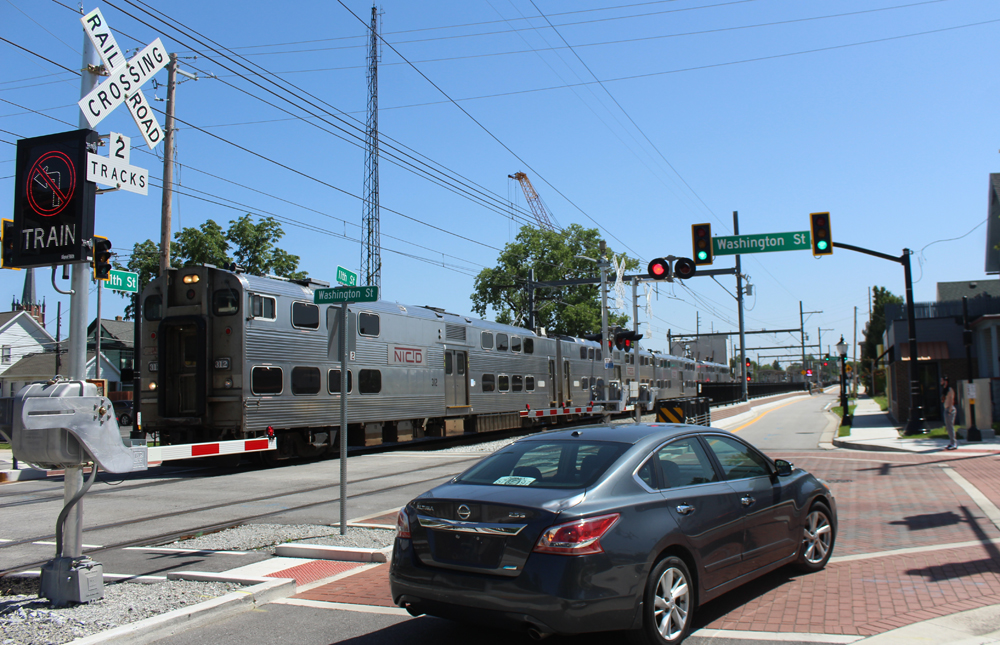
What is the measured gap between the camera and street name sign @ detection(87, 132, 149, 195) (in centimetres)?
619

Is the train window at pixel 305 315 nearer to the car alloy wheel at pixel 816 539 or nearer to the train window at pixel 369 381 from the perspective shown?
the train window at pixel 369 381

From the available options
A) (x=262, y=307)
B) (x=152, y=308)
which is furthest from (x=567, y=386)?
(x=152, y=308)

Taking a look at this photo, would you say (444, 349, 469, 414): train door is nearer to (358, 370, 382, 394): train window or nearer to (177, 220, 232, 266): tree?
(358, 370, 382, 394): train window

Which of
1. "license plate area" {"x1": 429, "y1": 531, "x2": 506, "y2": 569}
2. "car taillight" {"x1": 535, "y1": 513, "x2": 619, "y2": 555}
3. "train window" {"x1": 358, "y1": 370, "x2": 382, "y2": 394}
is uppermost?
"train window" {"x1": 358, "y1": 370, "x2": 382, "y2": 394}

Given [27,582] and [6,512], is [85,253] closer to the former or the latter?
[27,582]

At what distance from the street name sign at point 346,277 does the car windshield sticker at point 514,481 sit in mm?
4380

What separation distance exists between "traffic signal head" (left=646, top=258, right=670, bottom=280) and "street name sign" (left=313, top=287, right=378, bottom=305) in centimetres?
1301

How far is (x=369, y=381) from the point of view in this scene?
19.9 metres

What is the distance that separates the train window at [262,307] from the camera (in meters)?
16.6

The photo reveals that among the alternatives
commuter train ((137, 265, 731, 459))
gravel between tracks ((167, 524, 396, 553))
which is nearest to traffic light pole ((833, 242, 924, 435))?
commuter train ((137, 265, 731, 459))

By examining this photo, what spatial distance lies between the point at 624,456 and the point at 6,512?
35.7ft

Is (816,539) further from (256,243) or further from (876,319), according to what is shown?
(876,319)

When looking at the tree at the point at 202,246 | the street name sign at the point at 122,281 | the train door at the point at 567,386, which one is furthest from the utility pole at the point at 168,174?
the train door at the point at 567,386

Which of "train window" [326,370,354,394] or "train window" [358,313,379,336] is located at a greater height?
"train window" [358,313,379,336]
